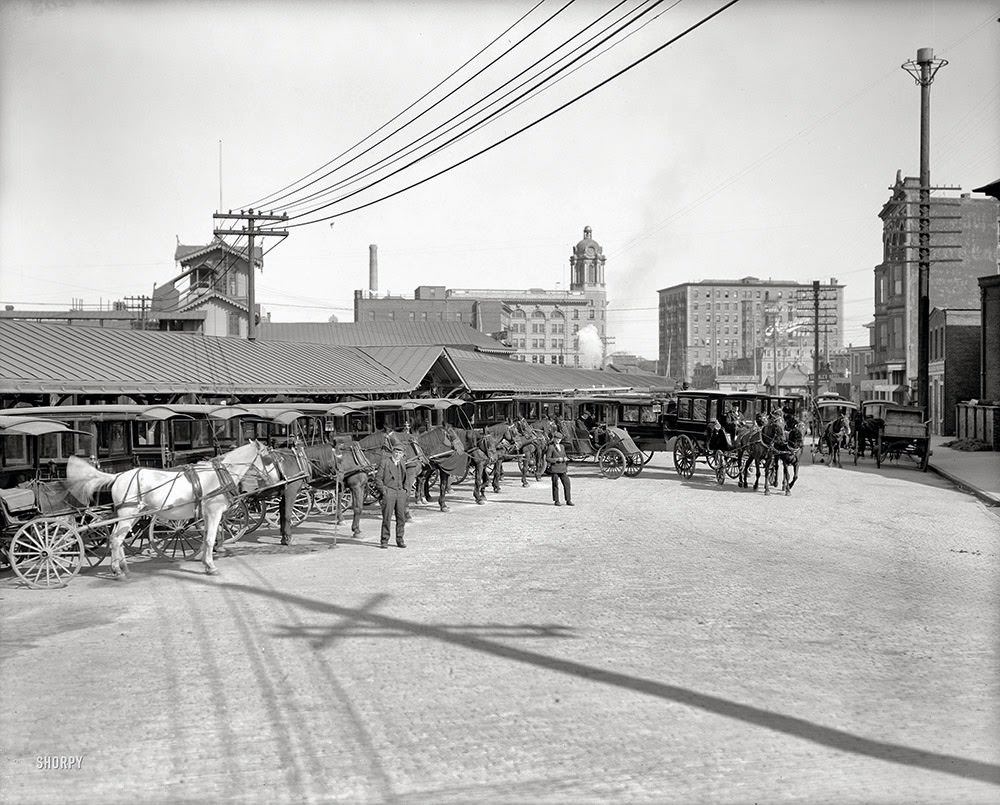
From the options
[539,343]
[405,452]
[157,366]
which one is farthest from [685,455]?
[539,343]

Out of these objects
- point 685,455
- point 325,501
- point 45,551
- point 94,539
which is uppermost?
point 685,455

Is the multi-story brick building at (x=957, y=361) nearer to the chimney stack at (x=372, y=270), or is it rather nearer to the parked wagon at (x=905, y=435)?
the parked wagon at (x=905, y=435)

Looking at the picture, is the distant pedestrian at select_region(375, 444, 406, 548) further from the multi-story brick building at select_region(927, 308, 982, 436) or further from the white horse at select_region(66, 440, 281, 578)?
the multi-story brick building at select_region(927, 308, 982, 436)

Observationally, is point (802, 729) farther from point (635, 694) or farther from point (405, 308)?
point (405, 308)

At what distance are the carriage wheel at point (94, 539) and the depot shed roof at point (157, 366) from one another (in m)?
5.73

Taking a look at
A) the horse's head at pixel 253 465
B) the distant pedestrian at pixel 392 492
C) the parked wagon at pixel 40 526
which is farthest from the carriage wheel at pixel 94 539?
the distant pedestrian at pixel 392 492

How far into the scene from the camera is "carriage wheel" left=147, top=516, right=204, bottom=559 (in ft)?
52.2

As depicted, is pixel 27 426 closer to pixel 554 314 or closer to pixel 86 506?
pixel 86 506

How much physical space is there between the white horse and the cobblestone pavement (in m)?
0.79

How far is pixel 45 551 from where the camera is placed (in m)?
13.2

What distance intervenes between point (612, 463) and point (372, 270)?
103097 mm

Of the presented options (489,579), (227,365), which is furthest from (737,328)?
(489,579)

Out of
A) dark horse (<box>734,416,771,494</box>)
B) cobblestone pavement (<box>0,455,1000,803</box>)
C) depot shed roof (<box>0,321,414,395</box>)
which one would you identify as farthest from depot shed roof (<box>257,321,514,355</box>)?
cobblestone pavement (<box>0,455,1000,803</box>)

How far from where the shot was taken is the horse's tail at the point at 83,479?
13.7 meters
